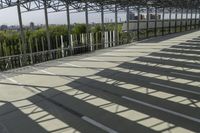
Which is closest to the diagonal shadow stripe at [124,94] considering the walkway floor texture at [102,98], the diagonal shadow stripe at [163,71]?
the walkway floor texture at [102,98]

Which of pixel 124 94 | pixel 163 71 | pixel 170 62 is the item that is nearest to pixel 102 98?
pixel 124 94

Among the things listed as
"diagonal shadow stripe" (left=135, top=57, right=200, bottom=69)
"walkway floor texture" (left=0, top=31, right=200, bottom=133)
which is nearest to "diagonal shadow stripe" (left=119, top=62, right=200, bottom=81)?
"walkway floor texture" (left=0, top=31, right=200, bottom=133)

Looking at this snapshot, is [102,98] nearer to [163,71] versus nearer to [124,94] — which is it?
[124,94]

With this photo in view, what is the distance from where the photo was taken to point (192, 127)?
623cm

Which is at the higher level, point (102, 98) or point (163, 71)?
point (163, 71)

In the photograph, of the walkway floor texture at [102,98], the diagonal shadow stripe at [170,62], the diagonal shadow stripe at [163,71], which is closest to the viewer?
the walkway floor texture at [102,98]

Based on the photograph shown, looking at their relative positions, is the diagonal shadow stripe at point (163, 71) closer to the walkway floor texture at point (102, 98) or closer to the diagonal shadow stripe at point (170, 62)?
the walkway floor texture at point (102, 98)

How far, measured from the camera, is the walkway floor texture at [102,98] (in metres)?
6.55

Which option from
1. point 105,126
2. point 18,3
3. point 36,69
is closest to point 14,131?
point 105,126

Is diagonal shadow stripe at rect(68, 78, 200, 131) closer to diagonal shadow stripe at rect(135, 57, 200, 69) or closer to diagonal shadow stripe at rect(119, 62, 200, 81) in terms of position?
diagonal shadow stripe at rect(119, 62, 200, 81)

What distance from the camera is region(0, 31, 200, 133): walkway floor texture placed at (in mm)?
6551

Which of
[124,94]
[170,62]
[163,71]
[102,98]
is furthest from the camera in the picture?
[170,62]

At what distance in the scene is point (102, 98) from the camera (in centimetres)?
870

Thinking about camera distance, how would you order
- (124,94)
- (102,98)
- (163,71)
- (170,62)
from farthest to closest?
(170,62), (163,71), (124,94), (102,98)
